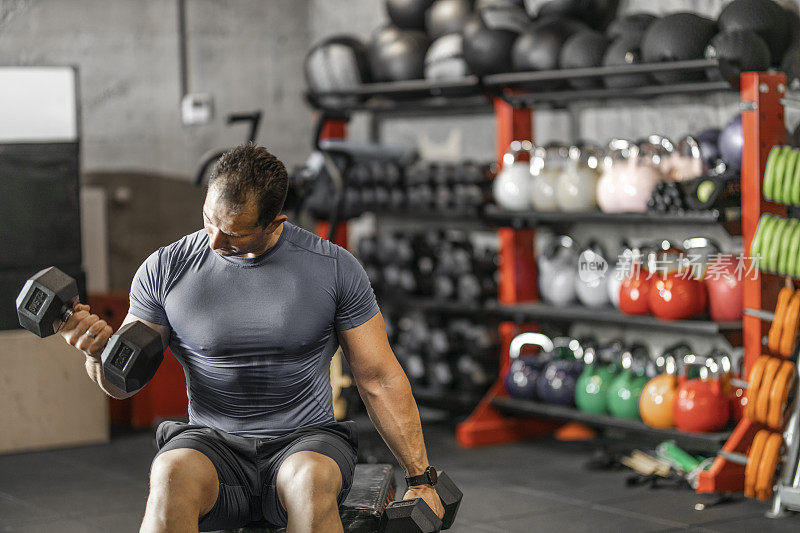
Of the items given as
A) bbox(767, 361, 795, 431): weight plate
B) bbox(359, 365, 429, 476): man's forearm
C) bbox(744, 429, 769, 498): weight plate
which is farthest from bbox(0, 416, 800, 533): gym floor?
bbox(359, 365, 429, 476): man's forearm

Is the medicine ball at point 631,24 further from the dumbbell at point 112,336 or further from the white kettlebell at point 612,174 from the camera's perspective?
the dumbbell at point 112,336

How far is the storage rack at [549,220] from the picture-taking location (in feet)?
12.5

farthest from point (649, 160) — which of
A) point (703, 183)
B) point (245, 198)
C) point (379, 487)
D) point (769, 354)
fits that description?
point (245, 198)

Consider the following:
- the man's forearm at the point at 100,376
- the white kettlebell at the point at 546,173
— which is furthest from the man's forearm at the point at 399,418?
the white kettlebell at the point at 546,173

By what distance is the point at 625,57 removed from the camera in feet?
13.7

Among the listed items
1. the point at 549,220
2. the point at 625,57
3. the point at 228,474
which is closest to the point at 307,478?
the point at 228,474

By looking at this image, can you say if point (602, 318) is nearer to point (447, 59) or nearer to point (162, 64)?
point (447, 59)

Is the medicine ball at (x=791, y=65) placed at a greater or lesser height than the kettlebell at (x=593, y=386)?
greater

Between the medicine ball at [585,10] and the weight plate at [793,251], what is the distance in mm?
1511

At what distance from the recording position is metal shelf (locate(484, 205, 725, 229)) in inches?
157

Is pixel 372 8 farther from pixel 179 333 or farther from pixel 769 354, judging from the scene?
pixel 179 333

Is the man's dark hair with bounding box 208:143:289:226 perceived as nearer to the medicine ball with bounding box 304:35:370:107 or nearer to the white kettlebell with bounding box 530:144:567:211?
the white kettlebell with bounding box 530:144:567:211

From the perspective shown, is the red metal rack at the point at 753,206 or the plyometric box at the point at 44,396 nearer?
the red metal rack at the point at 753,206

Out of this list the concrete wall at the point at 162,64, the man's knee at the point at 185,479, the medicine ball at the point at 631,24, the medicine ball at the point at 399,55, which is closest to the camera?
the man's knee at the point at 185,479
